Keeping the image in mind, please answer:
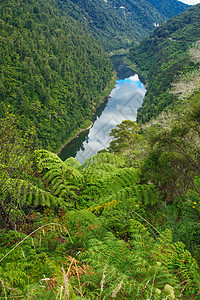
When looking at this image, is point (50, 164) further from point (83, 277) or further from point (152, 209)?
point (83, 277)

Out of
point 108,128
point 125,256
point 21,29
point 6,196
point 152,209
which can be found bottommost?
point 6,196

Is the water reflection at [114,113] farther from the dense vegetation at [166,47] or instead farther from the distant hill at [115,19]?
the distant hill at [115,19]

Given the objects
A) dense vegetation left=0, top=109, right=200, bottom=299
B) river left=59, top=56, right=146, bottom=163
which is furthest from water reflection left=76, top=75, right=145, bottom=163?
dense vegetation left=0, top=109, right=200, bottom=299

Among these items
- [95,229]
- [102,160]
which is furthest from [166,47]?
[95,229]

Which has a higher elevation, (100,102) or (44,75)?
(100,102)

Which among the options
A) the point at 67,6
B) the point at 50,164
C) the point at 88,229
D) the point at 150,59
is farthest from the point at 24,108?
the point at 67,6

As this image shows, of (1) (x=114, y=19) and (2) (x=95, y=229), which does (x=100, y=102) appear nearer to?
(2) (x=95, y=229)
